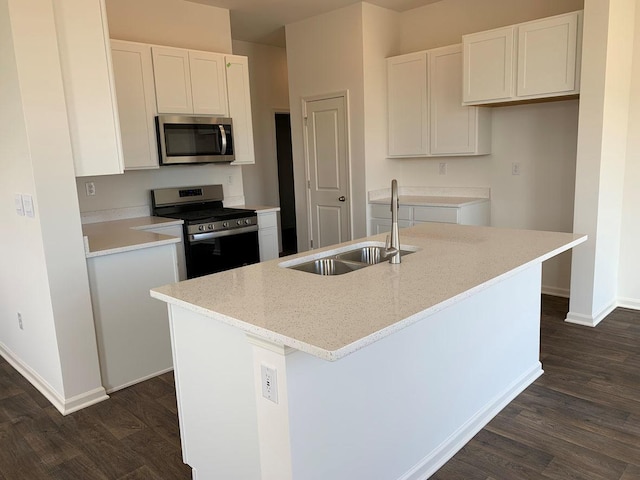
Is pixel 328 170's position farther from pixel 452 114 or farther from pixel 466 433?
pixel 466 433

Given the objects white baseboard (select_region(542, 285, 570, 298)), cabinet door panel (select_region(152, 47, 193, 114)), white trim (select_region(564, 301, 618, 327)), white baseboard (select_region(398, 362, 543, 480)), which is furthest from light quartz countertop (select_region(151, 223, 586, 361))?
cabinet door panel (select_region(152, 47, 193, 114))

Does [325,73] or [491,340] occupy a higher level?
[325,73]

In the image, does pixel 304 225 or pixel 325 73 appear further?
pixel 304 225

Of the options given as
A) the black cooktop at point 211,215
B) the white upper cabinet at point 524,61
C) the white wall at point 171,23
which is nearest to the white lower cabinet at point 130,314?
the black cooktop at point 211,215

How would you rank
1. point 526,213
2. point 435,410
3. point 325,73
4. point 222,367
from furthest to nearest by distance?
point 325,73, point 526,213, point 435,410, point 222,367

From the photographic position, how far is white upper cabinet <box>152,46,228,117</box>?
4.14 m

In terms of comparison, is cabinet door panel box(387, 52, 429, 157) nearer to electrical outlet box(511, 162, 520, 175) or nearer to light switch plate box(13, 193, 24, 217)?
electrical outlet box(511, 162, 520, 175)

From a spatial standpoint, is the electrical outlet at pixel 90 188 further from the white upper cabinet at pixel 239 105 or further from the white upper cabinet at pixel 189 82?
the white upper cabinet at pixel 239 105

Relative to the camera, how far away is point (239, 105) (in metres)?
4.71

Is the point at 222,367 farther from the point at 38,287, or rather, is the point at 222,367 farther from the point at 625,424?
the point at 625,424

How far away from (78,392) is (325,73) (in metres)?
3.85

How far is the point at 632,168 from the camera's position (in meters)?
4.01

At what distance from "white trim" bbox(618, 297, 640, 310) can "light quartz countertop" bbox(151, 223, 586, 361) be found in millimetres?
1996

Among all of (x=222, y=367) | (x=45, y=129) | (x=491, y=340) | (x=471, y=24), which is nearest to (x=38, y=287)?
(x=45, y=129)
